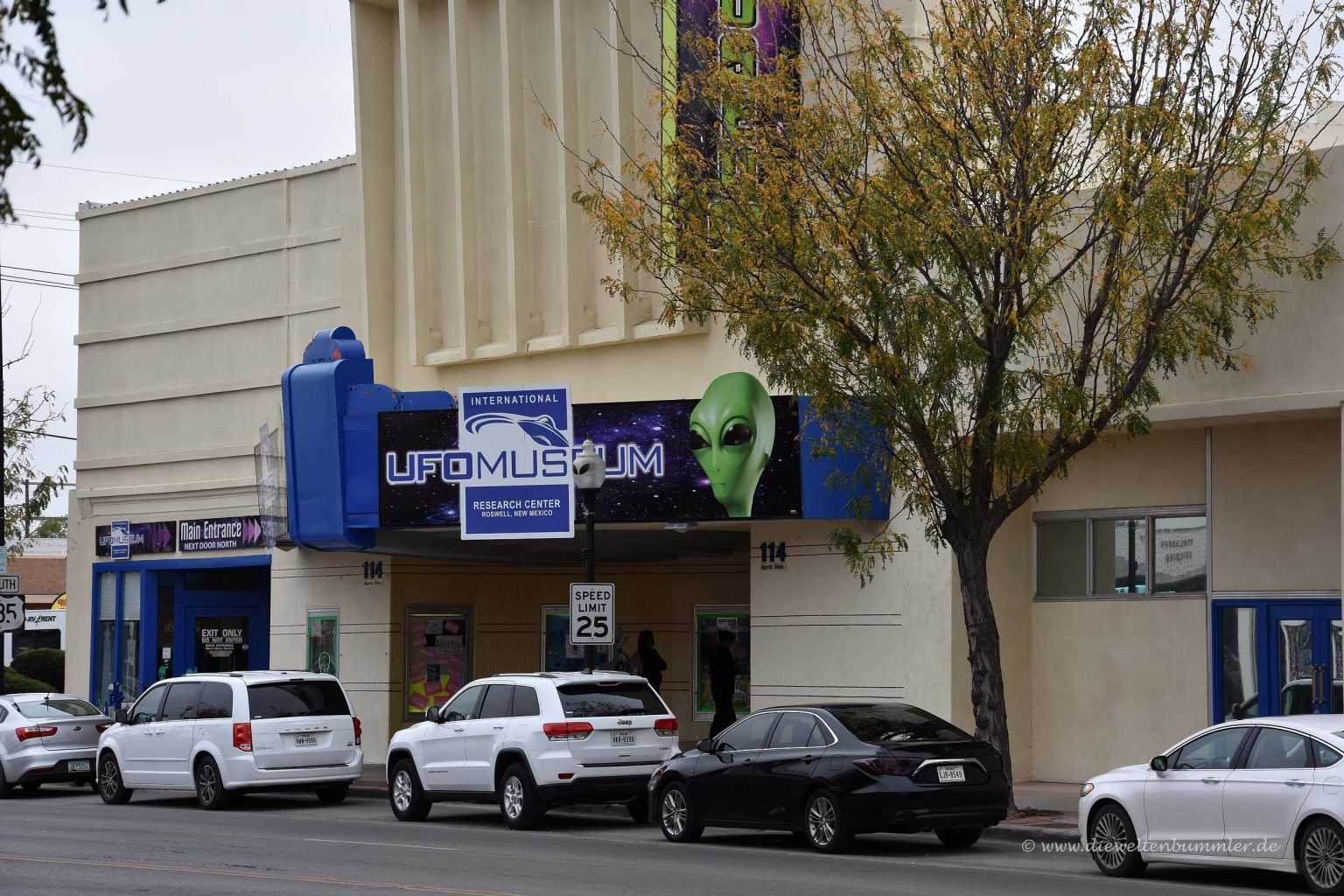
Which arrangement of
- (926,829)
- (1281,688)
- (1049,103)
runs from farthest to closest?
(1281,688) → (1049,103) → (926,829)

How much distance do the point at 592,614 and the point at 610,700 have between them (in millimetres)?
2464

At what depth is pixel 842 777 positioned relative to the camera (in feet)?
52.2

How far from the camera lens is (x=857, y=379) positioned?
18234 millimetres

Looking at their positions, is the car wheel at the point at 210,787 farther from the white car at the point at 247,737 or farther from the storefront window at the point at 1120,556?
the storefront window at the point at 1120,556

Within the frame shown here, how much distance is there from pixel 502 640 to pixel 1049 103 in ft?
51.6

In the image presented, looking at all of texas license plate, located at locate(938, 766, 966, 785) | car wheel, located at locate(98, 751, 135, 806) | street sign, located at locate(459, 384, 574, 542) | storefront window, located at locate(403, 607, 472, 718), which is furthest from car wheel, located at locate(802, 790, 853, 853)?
storefront window, located at locate(403, 607, 472, 718)

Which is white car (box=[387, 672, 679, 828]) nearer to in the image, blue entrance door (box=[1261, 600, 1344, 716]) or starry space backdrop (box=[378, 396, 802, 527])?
starry space backdrop (box=[378, 396, 802, 527])

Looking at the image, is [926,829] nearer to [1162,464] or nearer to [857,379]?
[857,379]

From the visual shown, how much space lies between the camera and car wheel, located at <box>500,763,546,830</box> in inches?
744

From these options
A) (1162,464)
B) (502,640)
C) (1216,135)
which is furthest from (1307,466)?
(502,640)

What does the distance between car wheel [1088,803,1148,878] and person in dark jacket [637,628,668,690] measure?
13066 mm

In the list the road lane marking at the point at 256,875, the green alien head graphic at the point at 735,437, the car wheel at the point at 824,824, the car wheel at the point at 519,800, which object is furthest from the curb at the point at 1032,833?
the green alien head graphic at the point at 735,437

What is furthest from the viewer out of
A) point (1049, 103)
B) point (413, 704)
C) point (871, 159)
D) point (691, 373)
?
point (413, 704)

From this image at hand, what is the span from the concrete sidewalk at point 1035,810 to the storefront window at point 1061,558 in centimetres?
243
